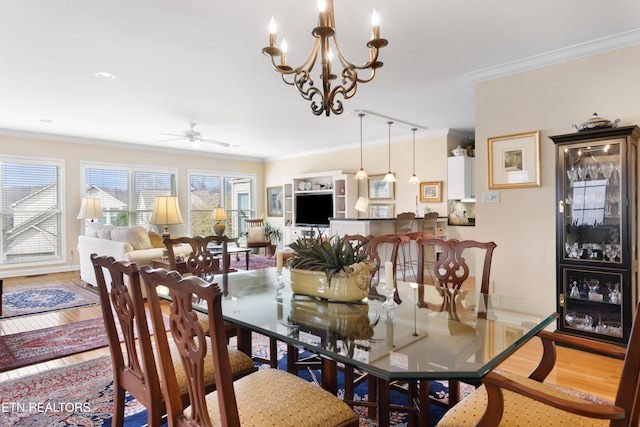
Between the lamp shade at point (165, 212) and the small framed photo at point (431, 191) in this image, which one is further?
the small framed photo at point (431, 191)

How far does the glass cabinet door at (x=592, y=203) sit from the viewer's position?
287 cm

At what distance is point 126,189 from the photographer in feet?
25.1

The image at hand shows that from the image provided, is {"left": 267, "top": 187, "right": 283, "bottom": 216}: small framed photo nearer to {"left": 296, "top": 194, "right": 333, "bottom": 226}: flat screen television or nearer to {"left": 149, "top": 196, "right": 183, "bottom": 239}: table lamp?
{"left": 296, "top": 194, "right": 333, "bottom": 226}: flat screen television

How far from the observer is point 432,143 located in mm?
6660

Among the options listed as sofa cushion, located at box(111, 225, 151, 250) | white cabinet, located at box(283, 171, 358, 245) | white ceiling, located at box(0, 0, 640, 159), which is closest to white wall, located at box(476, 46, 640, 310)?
white ceiling, located at box(0, 0, 640, 159)

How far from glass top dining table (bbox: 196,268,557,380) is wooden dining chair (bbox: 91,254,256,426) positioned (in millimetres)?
308

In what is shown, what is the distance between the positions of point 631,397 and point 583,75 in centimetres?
297

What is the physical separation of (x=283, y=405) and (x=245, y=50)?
2.86 metres

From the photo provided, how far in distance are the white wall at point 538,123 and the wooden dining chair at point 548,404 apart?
1.86 meters

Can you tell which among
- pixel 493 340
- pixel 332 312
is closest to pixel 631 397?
pixel 493 340

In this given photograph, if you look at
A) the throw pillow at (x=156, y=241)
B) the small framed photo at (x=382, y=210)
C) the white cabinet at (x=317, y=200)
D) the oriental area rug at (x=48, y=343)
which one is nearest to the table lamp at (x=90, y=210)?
the throw pillow at (x=156, y=241)

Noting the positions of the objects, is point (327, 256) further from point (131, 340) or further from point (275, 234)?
point (275, 234)

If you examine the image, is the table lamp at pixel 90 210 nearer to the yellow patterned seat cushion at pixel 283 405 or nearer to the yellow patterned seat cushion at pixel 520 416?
the yellow patterned seat cushion at pixel 283 405

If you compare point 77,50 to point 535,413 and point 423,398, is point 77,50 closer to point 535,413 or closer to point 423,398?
point 423,398
